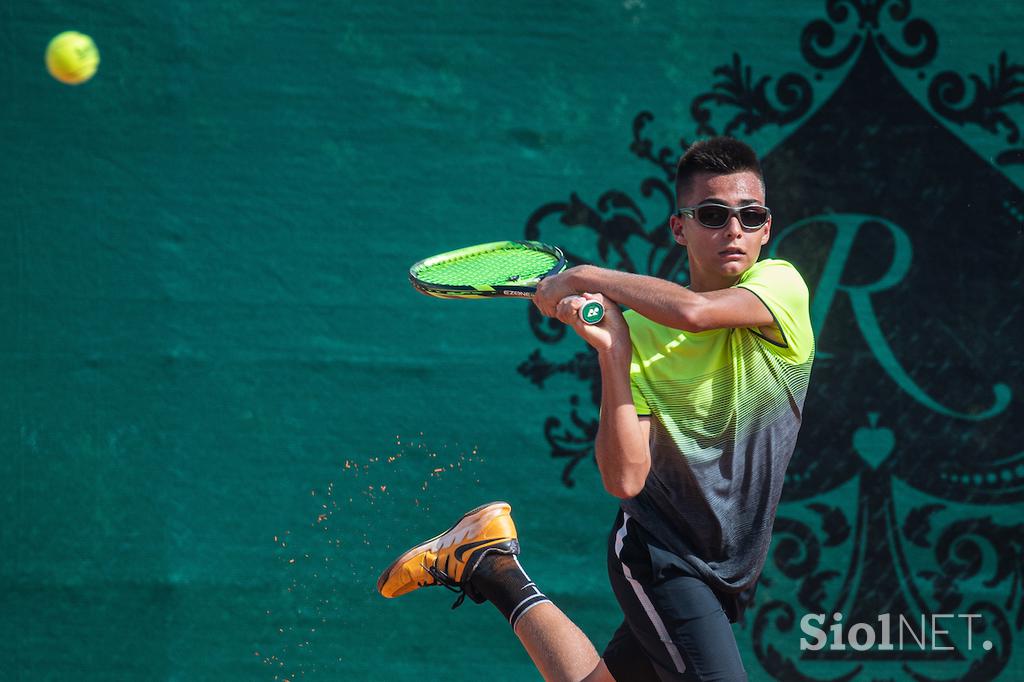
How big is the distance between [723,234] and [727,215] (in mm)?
43

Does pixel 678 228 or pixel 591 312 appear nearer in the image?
pixel 591 312

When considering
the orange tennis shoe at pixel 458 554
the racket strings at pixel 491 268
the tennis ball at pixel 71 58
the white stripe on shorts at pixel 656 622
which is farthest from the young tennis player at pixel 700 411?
the tennis ball at pixel 71 58

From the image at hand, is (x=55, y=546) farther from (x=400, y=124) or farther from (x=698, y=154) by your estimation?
(x=698, y=154)

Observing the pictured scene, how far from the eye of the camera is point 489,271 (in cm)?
304

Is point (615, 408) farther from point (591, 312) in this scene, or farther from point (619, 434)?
point (591, 312)

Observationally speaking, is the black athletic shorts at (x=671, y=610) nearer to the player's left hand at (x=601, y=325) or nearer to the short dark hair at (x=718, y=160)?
the player's left hand at (x=601, y=325)

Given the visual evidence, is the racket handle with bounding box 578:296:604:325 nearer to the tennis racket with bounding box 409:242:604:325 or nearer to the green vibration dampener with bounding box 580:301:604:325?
the green vibration dampener with bounding box 580:301:604:325

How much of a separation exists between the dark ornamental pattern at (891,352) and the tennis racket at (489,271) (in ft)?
2.41

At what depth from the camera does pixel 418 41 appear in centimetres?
385

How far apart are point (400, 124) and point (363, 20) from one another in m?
0.36

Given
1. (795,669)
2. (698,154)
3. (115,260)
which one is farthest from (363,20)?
(795,669)

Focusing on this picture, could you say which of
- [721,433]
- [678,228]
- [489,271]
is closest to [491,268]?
[489,271]

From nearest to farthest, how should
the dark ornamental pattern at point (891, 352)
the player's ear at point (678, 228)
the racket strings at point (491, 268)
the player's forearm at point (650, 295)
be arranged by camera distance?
the player's forearm at point (650, 295), the player's ear at point (678, 228), the racket strings at point (491, 268), the dark ornamental pattern at point (891, 352)

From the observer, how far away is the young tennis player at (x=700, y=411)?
8.38 ft
